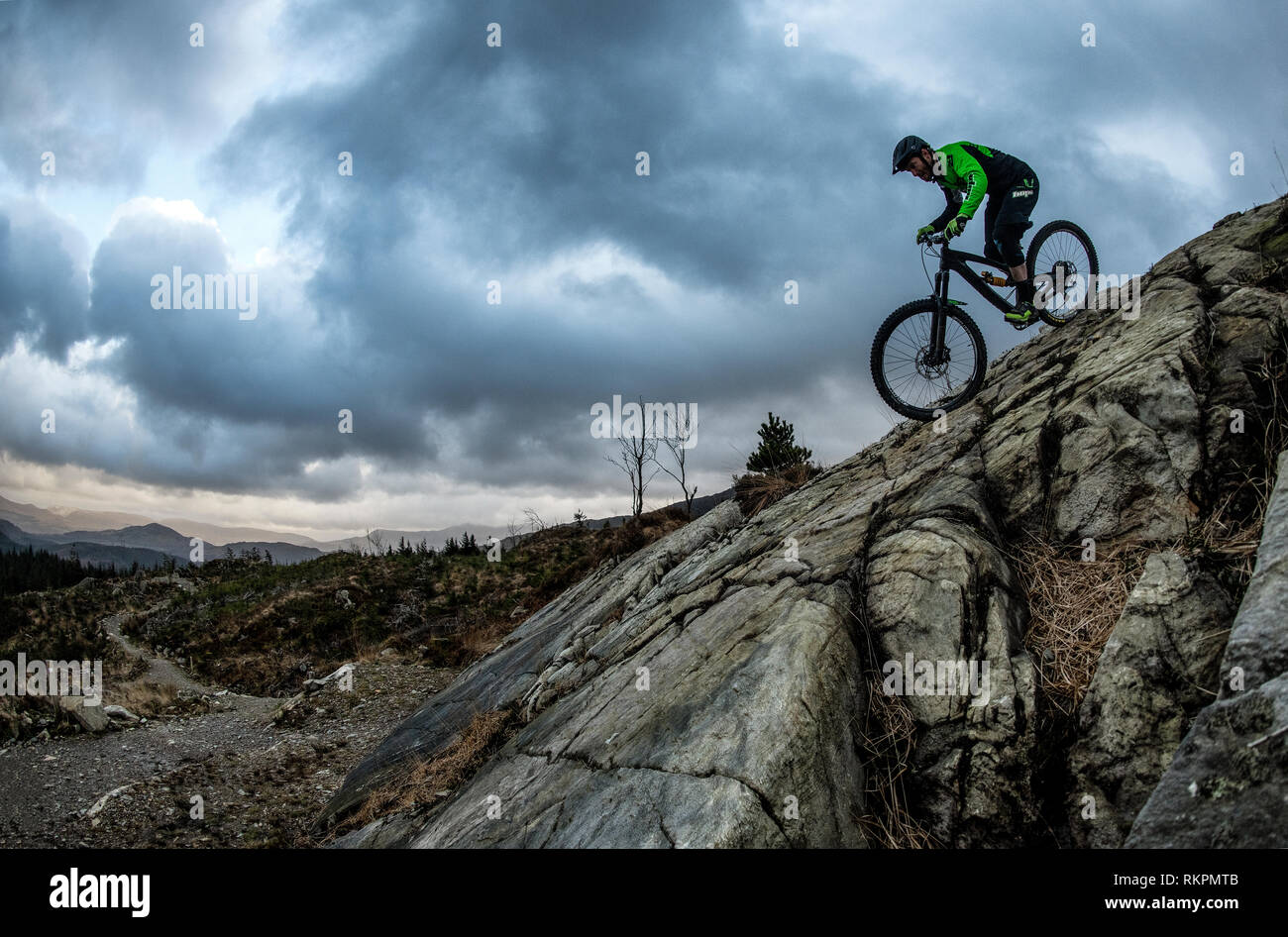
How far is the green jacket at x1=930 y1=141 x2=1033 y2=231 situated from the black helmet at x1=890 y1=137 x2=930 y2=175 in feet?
1.14

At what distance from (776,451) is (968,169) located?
376 inches

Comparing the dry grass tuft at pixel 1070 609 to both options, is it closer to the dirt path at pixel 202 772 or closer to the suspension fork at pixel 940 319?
the suspension fork at pixel 940 319

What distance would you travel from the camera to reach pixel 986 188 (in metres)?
8.44

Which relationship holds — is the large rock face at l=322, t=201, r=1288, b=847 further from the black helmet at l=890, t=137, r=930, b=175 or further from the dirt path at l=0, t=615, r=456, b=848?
the dirt path at l=0, t=615, r=456, b=848

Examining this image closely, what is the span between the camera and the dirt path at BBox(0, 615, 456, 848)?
8859 mm

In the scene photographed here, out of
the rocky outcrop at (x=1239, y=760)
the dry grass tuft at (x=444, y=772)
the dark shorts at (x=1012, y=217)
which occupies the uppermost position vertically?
the dark shorts at (x=1012, y=217)

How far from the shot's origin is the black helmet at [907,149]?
845 centimetres

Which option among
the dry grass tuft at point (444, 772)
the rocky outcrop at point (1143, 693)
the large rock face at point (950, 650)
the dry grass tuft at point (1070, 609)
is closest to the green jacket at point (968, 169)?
the large rock face at point (950, 650)

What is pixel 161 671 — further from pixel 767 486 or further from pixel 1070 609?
pixel 1070 609

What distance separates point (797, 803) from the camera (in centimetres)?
349

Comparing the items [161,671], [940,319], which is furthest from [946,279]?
[161,671]

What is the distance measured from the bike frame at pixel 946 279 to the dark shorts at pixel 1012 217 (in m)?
0.17

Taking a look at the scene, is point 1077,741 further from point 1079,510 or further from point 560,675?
point 560,675
